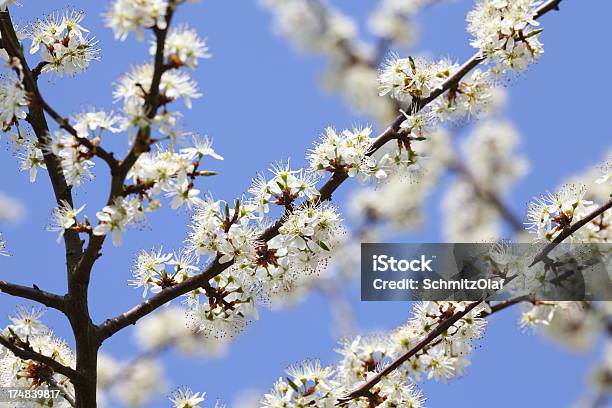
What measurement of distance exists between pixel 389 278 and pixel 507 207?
3.51 meters

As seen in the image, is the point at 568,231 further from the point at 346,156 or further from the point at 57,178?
the point at 57,178

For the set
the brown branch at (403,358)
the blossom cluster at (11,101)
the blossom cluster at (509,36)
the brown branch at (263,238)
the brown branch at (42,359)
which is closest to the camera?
the blossom cluster at (11,101)

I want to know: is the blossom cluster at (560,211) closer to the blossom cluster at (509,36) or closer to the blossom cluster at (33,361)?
the blossom cluster at (509,36)

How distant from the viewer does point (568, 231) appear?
11.9ft

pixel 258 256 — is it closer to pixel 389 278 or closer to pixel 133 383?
pixel 389 278

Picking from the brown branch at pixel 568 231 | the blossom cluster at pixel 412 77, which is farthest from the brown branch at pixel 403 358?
the blossom cluster at pixel 412 77

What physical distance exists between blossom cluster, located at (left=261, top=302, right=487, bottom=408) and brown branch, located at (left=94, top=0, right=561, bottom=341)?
64 cm

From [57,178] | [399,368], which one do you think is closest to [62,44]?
[57,178]

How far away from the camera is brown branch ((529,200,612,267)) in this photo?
3.57 meters

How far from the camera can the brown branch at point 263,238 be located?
10.6ft

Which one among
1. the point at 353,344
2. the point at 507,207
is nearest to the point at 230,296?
the point at 353,344

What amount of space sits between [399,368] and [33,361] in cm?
178

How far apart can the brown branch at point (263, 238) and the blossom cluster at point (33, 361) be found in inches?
15.7

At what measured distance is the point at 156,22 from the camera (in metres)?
2.62
